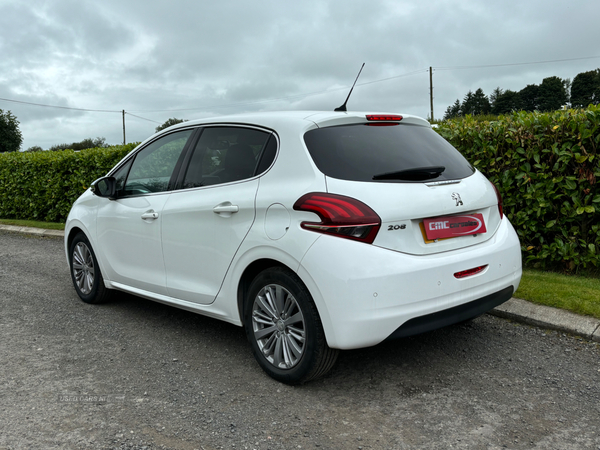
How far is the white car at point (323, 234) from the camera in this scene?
3.18 meters

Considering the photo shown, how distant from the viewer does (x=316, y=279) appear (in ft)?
10.5

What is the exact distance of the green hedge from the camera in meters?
12.4

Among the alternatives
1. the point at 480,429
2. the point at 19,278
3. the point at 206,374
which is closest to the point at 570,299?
the point at 480,429

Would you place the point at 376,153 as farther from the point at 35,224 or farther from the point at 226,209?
the point at 35,224

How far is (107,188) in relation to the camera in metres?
5.16

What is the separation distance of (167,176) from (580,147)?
4.20 metres

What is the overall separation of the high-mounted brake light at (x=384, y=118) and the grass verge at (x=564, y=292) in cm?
231

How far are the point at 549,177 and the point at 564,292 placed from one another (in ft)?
4.89

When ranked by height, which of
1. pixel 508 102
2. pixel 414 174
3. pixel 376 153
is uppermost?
pixel 508 102

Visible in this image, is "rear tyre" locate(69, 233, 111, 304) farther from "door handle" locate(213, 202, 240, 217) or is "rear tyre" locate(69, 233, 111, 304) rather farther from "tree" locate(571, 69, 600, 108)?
"tree" locate(571, 69, 600, 108)

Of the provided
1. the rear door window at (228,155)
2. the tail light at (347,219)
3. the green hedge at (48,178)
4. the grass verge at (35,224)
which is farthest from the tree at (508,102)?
the tail light at (347,219)

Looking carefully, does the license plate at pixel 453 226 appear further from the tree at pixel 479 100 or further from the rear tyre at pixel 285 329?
the tree at pixel 479 100

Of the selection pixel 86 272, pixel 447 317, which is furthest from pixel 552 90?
pixel 447 317

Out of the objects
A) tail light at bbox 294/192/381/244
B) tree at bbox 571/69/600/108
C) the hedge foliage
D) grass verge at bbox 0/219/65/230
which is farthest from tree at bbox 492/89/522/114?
tail light at bbox 294/192/381/244
